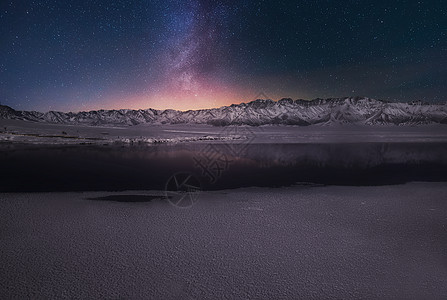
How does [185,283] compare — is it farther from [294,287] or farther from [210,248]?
[294,287]

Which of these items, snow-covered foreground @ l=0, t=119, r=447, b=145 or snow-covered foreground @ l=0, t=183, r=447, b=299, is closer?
snow-covered foreground @ l=0, t=183, r=447, b=299

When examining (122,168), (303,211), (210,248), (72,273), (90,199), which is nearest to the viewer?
(72,273)

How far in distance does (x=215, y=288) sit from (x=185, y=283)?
0.43 m

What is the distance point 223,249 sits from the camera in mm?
4914

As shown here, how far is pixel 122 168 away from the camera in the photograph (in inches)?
578

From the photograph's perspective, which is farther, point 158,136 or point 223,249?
point 158,136

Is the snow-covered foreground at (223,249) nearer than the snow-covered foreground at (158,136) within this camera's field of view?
Yes

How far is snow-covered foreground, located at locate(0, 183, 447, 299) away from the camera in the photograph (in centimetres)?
378

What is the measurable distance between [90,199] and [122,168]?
21.7 ft

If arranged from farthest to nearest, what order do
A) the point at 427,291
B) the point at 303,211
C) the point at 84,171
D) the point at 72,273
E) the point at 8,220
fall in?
the point at 84,171 → the point at 303,211 → the point at 8,220 → the point at 72,273 → the point at 427,291

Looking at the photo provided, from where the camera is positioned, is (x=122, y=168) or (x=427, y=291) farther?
(x=122, y=168)

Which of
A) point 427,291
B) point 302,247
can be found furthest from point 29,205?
point 427,291

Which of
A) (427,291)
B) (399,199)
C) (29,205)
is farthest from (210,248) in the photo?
(399,199)

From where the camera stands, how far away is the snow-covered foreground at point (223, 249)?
3775 millimetres
